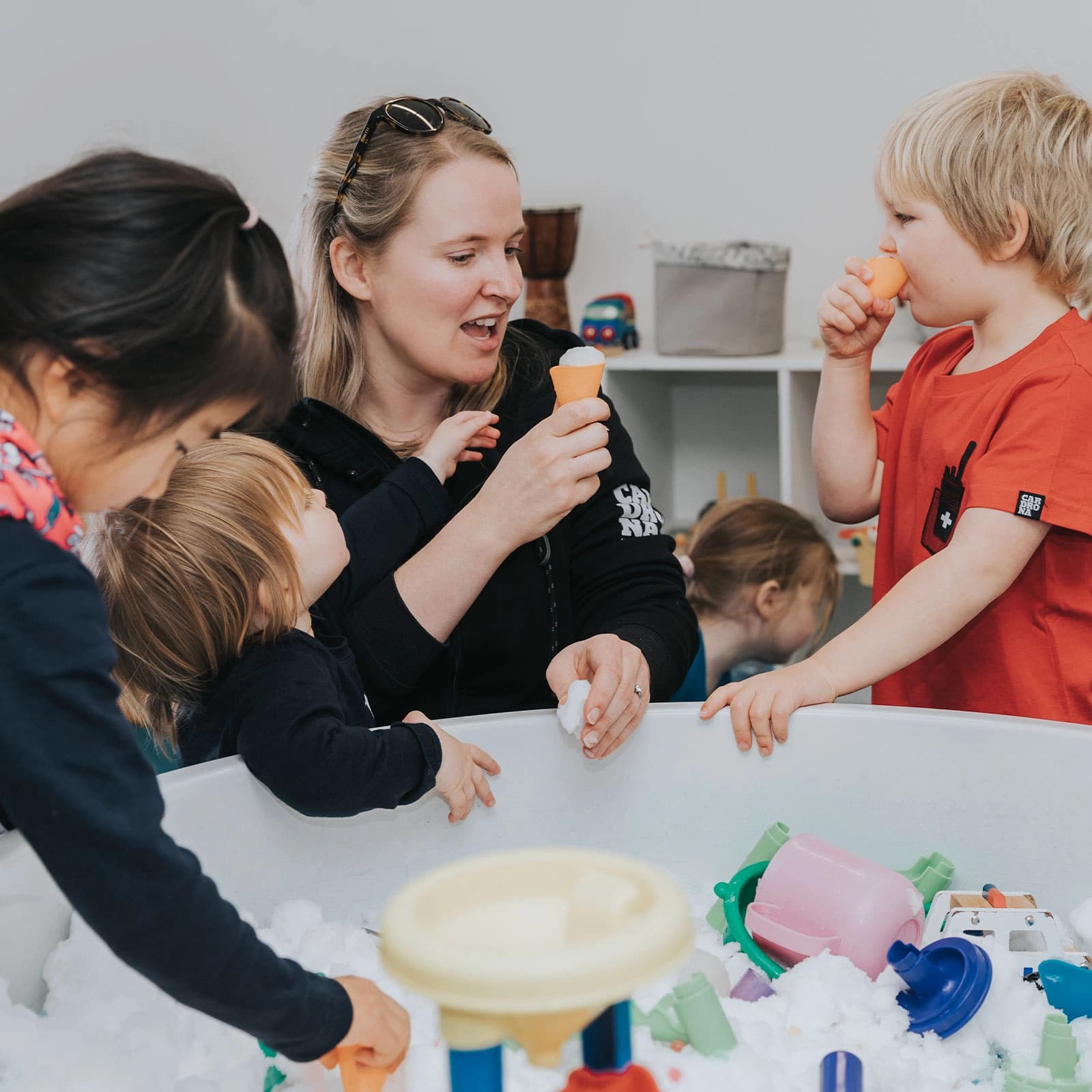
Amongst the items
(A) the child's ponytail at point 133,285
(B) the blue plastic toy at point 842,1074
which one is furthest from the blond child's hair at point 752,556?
(A) the child's ponytail at point 133,285

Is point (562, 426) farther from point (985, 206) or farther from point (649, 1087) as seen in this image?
point (649, 1087)

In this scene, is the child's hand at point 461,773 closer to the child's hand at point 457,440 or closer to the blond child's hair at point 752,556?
the child's hand at point 457,440

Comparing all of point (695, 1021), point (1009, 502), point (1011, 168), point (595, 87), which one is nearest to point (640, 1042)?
point (695, 1021)

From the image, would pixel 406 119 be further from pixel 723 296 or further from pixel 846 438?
pixel 723 296

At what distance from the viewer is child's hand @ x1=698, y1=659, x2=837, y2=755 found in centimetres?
98

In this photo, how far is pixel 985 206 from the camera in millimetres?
1051

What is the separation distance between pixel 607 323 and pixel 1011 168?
139cm

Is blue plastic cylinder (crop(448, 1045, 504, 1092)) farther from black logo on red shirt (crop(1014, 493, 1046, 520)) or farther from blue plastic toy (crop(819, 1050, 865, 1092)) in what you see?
black logo on red shirt (crop(1014, 493, 1046, 520))

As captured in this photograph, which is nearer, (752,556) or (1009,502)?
(1009,502)

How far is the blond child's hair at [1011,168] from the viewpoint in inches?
41.4

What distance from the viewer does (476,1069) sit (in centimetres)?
50

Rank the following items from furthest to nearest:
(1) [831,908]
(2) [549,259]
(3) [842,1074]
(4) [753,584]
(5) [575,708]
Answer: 1. (2) [549,259]
2. (4) [753,584]
3. (5) [575,708]
4. (1) [831,908]
5. (3) [842,1074]

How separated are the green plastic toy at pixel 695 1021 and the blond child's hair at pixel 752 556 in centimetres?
118

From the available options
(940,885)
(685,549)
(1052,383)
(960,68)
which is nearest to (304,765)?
(940,885)
